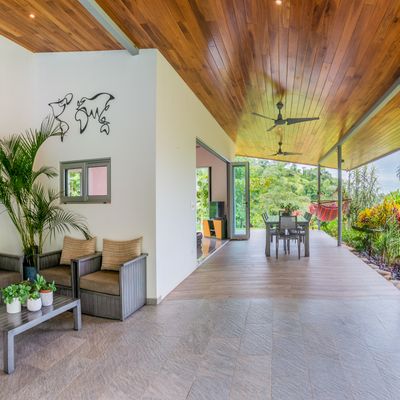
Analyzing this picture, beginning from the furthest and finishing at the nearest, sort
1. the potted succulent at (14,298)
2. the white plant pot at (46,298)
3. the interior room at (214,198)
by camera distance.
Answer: the interior room at (214,198), the white plant pot at (46,298), the potted succulent at (14,298)

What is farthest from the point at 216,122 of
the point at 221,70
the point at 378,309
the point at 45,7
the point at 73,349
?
the point at 73,349

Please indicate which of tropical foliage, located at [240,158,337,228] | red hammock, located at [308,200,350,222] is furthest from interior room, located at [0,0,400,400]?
tropical foliage, located at [240,158,337,228]

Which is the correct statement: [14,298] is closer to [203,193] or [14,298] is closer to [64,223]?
[64,223]

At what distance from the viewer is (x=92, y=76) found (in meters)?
3.77

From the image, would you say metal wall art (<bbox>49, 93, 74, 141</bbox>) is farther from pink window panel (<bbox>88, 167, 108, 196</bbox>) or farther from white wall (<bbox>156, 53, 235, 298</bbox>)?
white wall (<bbox>156, 53, 235, 298</bbox>)

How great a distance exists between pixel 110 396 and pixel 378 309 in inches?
113

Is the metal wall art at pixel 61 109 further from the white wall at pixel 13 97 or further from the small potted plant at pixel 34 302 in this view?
the small potted plant at pixel 34 302

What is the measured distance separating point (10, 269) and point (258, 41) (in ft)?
12.5

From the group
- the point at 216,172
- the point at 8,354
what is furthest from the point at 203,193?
the point at 8,354

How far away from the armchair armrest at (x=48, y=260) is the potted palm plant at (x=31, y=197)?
3.2 inches

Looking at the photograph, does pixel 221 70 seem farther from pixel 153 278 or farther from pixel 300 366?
pixel 300 366

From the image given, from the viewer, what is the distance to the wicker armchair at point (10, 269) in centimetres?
336

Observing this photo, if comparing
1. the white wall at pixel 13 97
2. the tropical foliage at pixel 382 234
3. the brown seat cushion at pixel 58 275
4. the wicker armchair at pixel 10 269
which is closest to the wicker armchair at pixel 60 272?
the brown seat cushion at pixel 58 275

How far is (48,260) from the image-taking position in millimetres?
3689
